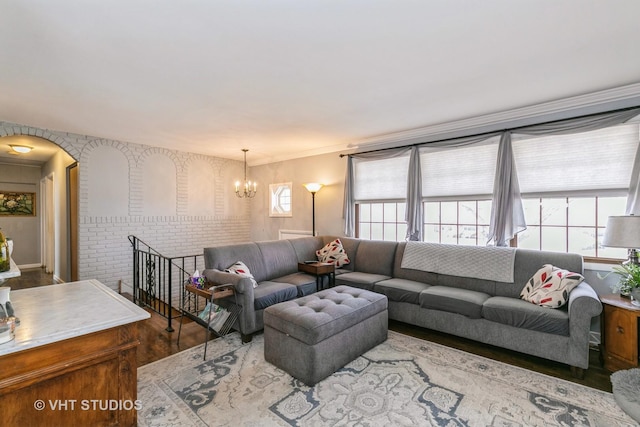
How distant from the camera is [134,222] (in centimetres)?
499

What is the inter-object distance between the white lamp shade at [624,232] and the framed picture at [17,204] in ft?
34.9

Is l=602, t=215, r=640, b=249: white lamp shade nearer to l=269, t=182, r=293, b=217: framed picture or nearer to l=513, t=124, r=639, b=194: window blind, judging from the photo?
l=513, t=124, r=639, b=194: window blind

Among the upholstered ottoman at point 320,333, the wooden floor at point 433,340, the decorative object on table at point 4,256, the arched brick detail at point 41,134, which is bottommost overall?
the wooden floor at point 433,340

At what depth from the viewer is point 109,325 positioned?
142 cm

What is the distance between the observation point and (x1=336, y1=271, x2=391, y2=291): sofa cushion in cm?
376

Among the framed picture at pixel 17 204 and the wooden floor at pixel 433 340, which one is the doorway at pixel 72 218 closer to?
the wooden floor at pixel 433 340

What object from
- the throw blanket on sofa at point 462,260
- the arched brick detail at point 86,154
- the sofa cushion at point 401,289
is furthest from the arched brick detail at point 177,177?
the throw blanket on sofa at point 462,260

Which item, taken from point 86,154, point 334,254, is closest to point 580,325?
point 334,254

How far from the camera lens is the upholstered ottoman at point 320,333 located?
7.72ft

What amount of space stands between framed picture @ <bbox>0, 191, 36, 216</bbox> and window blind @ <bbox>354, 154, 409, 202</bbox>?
803 centimetres

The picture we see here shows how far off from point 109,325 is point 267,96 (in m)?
2.39

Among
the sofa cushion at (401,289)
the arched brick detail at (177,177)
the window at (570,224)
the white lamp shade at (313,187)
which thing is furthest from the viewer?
the white lamp shade at (313,187)

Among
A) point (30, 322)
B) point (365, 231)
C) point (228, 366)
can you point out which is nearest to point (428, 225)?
point (365, 231)

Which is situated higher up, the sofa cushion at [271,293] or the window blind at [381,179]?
the window blind at [381,179]
